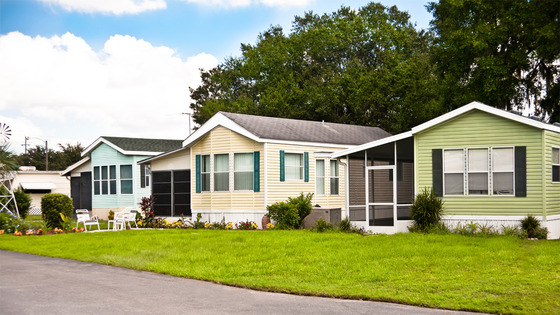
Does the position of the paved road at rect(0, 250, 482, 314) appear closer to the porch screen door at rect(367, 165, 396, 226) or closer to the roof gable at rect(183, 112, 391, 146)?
the roof gable at rect(183, 112, 391, 146)

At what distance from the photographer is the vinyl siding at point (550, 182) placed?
57.4ft

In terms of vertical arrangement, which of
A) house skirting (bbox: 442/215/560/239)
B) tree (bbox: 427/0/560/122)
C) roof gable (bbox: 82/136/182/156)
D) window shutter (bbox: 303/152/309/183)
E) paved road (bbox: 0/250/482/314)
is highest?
tree (bbox: 427/0/560/122)

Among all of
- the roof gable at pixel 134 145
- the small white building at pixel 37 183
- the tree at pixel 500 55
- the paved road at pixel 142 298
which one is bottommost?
the paved road at pixel 142 298

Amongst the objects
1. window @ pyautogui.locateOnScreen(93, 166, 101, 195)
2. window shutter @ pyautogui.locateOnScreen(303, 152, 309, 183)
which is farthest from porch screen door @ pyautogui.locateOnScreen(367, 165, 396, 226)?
window @ pyautogui.locateOnScreen(93, 166, 101, 195)

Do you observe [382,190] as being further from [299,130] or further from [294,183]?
[299,130]

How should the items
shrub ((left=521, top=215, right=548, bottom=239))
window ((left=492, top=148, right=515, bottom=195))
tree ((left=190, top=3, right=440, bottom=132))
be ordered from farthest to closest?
tree ((left=190, top=3, right=440, bottom=132)) < window ((left=492, top=148, right=515, bottom=195)) < shrub ((left=521, top=215, right=548, bottom=239))

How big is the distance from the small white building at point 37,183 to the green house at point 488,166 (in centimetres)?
3091

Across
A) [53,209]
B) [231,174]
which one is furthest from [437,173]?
[53,209]

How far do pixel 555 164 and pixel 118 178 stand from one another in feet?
70.5

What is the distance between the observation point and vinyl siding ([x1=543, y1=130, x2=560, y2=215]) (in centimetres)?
1748

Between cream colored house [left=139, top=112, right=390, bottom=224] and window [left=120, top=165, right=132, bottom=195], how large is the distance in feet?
17.9

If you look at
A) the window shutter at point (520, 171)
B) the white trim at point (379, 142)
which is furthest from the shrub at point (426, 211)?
the window shutter at point (520, 171)

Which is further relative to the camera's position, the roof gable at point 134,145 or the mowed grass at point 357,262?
the roof gable at point 134,145

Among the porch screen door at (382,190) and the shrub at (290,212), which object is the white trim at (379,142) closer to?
the shrub at (290,212)
